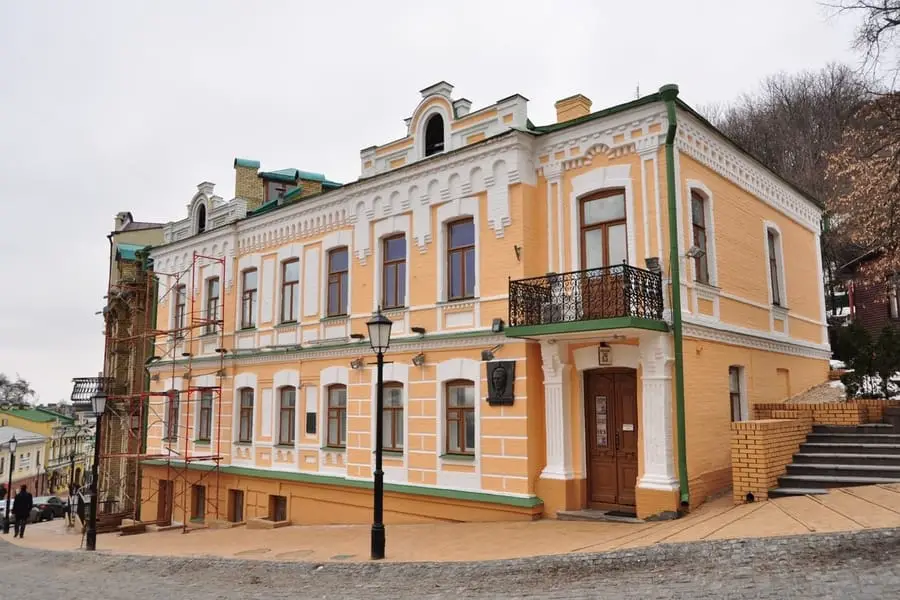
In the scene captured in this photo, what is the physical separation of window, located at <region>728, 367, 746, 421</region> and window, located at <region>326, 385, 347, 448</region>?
849cm

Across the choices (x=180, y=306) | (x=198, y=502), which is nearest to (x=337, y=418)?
(x=198, y=502)

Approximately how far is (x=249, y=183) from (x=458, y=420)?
1159 centimetres

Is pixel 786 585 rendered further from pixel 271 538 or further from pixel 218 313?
pixel 218 313

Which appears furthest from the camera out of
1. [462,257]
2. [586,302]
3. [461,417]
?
[462,257]

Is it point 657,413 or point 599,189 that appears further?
point 599,189

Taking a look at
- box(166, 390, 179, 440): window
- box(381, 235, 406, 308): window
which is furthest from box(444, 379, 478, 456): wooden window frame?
box(166, 390, 179, 440): window

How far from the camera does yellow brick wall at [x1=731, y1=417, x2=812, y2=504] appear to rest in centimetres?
1054

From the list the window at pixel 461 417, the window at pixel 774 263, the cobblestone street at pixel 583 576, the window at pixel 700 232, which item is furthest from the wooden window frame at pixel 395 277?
the window at pixel 774 263

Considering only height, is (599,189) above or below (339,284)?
above

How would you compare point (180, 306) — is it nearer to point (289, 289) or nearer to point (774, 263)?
point (289, 289)

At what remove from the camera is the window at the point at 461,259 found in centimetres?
1415

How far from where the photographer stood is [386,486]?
48.5 ft

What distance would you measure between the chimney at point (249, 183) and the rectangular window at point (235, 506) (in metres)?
8.41

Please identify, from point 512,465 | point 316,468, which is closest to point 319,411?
point 316,468
